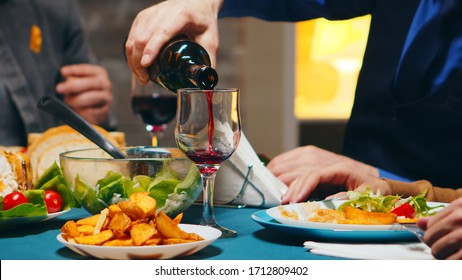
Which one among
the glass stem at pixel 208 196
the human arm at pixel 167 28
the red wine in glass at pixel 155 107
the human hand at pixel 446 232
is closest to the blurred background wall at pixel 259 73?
the red wine in glass at pixel 155 107

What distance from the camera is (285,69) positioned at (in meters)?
3.74

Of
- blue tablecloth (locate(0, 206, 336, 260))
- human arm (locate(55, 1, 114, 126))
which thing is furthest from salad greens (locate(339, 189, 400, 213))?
human arm (locate(55, 1, 114, 126))

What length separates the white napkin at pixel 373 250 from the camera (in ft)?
3.13

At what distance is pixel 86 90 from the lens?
7.91ft

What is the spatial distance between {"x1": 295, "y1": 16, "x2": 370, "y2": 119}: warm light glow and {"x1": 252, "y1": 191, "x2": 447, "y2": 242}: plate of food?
2.50m

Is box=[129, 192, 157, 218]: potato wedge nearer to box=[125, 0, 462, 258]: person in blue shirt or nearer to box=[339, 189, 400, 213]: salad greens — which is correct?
box=[339, 189, 400, 213]: salad greens

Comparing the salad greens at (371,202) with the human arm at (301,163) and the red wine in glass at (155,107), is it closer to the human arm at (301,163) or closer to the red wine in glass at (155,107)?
the human arm at (301,163)

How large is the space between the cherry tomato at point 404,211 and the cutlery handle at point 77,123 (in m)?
0.48

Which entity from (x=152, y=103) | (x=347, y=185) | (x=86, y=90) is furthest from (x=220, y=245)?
(x=86, y=90)

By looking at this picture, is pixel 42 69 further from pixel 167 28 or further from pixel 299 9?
pixel 167 28

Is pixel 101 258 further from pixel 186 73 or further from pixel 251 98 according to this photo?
pixel 251 98

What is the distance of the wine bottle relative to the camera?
1.41m

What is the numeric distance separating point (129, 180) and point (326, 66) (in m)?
2.64

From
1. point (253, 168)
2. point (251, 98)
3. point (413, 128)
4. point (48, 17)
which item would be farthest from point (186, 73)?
point (251, 98)
